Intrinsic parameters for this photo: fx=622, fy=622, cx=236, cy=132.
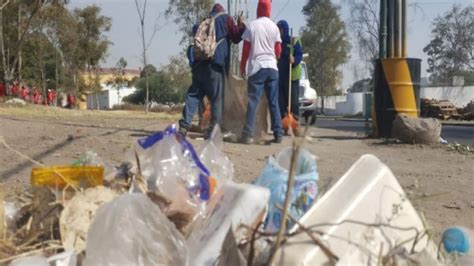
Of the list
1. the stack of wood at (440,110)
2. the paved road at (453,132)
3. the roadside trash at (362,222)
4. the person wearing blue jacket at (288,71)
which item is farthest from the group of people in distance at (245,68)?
the stack of wood at (440,110)

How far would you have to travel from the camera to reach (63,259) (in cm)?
208

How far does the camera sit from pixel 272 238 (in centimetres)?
189

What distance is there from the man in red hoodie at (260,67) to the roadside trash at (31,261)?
5.10 metres

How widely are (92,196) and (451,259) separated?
1436mm

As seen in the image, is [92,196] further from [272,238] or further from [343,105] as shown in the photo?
[343,105]

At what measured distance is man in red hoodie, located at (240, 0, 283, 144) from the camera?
23.5 feet

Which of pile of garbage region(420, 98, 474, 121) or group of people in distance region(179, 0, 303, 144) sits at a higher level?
group of people in distance region(179, 0, 303, 144)

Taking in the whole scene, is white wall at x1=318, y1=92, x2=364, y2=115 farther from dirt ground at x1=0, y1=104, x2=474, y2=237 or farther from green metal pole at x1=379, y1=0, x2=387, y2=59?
dirt ground at x1=0, y1=104, x2=474, y2=237

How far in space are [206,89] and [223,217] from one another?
4.80m

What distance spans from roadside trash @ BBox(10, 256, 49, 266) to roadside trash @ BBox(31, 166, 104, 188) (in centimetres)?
54

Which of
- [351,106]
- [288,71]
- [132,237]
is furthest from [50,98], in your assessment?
[132,237]

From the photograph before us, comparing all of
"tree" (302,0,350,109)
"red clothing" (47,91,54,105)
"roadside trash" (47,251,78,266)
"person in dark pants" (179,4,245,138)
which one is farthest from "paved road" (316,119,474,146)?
"tree" (302,0,350,109)

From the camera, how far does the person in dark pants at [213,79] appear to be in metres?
7.04

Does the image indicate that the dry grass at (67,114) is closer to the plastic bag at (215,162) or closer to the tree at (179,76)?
the plastic bag at (215,162)
